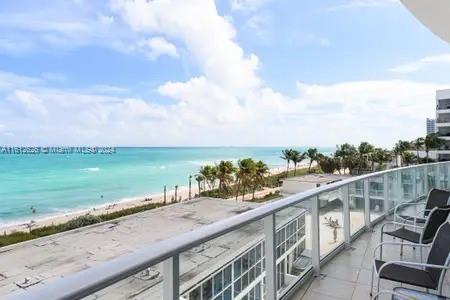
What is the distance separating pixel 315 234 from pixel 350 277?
1.66ft

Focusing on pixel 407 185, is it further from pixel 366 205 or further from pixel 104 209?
pixel 104 209

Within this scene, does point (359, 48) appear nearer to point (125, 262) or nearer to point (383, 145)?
point (125, 262)

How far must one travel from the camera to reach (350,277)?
311 cm

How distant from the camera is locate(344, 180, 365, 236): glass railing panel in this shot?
4.20m

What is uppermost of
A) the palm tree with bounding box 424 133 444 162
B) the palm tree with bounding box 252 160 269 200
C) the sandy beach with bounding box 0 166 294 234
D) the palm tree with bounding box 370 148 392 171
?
the palm tree with bounding box 424 133 444 162

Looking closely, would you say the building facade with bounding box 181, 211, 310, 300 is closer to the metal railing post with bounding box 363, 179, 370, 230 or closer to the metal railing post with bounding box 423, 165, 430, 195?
the metal railing post with bounding box 363, 179, 370, 230

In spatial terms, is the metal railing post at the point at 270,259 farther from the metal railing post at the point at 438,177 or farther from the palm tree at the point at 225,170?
the palm tree at the point at 225,170

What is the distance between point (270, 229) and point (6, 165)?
76269mm

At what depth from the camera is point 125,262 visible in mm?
1085

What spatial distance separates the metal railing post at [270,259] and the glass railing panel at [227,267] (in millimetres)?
50

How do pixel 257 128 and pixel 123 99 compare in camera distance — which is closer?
pixel 123 99

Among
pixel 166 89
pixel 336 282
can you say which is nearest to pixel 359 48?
pixel 336 282

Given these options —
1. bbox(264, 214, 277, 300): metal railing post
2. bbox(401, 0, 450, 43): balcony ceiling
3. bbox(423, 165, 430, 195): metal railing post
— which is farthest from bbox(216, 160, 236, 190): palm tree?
bbox(264, 214, 277, 300): metal railing post

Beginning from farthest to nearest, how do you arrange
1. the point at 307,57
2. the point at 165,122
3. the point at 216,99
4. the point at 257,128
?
the point at 257,128 < the point at 165,122 < the point at 216,99 < the point at 307,57
